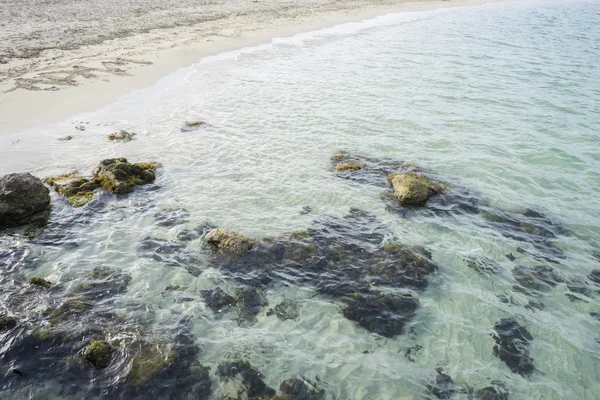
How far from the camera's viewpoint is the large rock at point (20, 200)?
37.7 ft

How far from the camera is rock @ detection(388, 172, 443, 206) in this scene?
1336 cm

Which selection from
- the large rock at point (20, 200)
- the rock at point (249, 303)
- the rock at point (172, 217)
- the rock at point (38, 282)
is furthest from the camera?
the rock at point (172, 217)

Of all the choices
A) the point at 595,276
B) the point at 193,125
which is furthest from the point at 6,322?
the point at 595,276

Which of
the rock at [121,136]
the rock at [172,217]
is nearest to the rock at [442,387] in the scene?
the rock at [172,217]

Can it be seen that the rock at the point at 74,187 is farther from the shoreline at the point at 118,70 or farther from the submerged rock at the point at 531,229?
the submerged rock at the point at 531,229

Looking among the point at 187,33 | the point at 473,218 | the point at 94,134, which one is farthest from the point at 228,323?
the point at 187,33

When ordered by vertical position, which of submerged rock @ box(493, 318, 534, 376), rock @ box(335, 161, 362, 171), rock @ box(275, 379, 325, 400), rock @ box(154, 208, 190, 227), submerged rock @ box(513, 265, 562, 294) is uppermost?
rock @ box(275, 379, 325, 400)

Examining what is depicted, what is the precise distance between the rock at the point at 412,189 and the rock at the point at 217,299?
6891 millimetres

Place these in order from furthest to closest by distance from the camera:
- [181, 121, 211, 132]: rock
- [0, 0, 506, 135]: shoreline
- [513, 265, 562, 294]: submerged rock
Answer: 1. [181, 121, 211, 132]: rock
2. [0, 0, 506, 135]: shoreline
3. [513, 265, 562, 294]: submerged rock

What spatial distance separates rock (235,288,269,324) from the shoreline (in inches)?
550

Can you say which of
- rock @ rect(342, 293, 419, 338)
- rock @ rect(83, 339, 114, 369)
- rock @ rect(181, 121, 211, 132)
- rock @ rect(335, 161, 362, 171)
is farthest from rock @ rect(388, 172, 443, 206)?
rock @ rect(181, 121, 211, 132)

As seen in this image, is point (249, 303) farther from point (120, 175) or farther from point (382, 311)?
point (120, 175)

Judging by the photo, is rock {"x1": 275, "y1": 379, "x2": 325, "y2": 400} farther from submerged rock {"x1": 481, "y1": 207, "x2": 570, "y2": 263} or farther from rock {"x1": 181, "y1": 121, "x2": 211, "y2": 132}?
rock {"x1": 181, "y1": 121, "x2": 211, "y2": 132}

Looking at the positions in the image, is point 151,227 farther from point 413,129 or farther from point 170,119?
point 413,129
